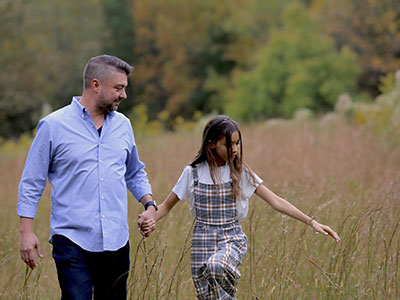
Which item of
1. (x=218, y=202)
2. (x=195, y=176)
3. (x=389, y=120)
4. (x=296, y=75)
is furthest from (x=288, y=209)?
(x=296, y=75)

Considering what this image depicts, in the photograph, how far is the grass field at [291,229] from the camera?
3682 millimetres

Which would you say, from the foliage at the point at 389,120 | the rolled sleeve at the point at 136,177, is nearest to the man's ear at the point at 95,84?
the rolled sleeve at the point at 136,177

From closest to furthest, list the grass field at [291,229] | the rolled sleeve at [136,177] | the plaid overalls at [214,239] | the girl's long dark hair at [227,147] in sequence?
the plaid overalls at [214,239], the girl's long dark hair at [227,147], the rolled sleeve at [136,177], the grass field at [291,229]

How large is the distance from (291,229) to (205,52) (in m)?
30.6

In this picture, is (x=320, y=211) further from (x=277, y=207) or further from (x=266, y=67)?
(x=266, y=67)

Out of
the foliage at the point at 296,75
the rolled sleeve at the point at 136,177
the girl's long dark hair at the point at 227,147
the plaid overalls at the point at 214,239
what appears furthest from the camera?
the foliage at the point at 296,75

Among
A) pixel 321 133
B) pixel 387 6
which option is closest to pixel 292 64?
pixel 387 6

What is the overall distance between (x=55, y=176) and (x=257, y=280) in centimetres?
158

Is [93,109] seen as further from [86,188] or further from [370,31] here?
[370,31]

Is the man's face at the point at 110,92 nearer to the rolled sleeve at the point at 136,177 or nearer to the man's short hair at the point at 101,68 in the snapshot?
the man's short hair at the point at 101,68

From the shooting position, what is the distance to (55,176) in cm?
305

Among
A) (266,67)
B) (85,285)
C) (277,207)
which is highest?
(266,67)

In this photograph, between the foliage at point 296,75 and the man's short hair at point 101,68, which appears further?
the foliage at point 296,75

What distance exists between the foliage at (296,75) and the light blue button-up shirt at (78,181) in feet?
58.7
